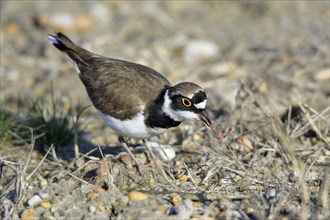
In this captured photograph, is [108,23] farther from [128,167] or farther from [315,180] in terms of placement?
[315,180]

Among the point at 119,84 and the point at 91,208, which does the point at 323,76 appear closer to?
the point at 119,84

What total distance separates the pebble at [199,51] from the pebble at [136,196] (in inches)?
181

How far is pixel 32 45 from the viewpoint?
9344mm

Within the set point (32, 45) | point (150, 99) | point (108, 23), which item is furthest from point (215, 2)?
point (150, 99)

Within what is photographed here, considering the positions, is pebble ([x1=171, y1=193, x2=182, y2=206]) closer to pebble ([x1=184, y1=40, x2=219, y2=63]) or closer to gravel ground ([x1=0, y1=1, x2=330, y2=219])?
gravel ground ([x1=0, y1=1, x2=330, y2=219])

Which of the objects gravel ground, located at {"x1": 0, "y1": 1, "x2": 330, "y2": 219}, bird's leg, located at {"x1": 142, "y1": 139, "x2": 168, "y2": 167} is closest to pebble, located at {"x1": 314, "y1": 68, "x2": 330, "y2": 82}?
gravel ground, located at {"x1": 0, "y1": 1, "x2": 330, "y2": 219}

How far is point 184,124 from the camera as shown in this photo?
259 inches

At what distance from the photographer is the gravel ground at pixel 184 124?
4.67m

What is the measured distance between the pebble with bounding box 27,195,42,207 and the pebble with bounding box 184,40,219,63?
15.6 ft

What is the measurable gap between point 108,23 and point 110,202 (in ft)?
19.4

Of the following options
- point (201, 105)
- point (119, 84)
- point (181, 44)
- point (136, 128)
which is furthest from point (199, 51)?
point (201, 105)

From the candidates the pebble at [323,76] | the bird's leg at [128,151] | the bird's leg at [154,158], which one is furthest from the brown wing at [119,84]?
the pebble at [323,76]

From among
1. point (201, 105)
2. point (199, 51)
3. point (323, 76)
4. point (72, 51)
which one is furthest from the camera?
point (199, 51)

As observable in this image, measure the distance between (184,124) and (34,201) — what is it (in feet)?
7.57
